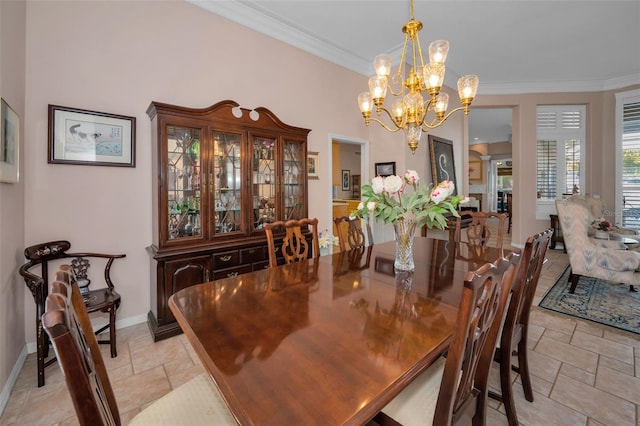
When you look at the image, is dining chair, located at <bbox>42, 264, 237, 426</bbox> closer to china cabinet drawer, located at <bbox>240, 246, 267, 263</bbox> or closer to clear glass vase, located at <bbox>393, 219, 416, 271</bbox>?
clear glass vase, located at <bbox>393, 219, 416, 271</bbox>

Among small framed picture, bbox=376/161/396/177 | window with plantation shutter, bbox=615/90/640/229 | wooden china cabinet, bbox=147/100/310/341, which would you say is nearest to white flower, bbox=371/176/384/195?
wooden china cabinet, bbox=147/100/310/341

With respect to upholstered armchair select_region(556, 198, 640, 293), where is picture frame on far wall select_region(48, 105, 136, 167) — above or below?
above

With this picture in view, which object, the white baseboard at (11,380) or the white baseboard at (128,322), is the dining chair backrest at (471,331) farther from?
the white baseboard at (128,322)

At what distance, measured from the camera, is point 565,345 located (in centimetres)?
231

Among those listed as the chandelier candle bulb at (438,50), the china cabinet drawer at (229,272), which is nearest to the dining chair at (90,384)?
the china cabinet drawer at (229,272)

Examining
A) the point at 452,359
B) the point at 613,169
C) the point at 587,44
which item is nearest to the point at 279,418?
the point at 452,359

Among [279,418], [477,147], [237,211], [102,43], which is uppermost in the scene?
[477,147]

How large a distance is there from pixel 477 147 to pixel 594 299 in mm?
8571

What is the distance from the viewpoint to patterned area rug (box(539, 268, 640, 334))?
8.93ft

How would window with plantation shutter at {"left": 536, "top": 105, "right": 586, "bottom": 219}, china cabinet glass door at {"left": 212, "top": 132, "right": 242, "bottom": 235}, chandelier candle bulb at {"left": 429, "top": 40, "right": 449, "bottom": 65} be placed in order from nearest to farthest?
chandelier candle bulb at {"left": 429, "top": 40, "right": 449, "bottom": 65}
china cabinet glass door at {"left": 212, "top": 132, "right": 242, "bottom": 235}
window with plantation shutter at {"left": 536, "top": 105, "right": 586, "bottom": 219}

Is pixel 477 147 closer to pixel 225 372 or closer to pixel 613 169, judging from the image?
pixel 613 169

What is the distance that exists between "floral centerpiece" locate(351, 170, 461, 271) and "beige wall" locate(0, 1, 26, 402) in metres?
2.30

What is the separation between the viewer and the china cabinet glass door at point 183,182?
250 cm

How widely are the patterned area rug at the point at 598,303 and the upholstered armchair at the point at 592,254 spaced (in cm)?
16
